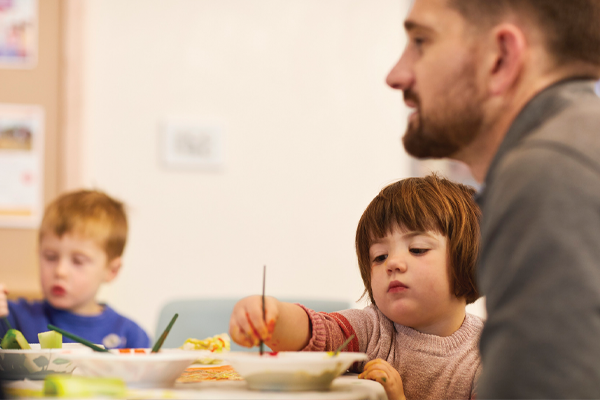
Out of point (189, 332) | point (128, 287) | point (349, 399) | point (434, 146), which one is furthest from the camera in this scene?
point (128, 287)

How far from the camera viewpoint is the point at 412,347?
110cm

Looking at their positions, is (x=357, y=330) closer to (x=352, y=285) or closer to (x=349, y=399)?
(x=349, y=399)

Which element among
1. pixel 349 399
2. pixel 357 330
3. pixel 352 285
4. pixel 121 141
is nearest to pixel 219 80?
pixel 121 141

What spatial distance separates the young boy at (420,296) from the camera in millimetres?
1057

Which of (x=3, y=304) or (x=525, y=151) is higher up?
(x=525, y=151)

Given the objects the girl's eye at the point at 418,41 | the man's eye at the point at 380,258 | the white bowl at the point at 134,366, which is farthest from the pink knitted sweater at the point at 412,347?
the girl's eye at the point at 418,41

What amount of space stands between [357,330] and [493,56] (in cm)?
60

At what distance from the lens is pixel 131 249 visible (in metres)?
2.54

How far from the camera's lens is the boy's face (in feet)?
5.64

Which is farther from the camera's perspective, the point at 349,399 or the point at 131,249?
the point at 131,249

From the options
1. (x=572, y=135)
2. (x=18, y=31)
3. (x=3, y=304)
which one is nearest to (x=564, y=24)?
(x=572, y=135)

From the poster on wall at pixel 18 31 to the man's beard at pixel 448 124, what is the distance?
7.44 ft

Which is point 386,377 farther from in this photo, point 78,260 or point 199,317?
point 78,260

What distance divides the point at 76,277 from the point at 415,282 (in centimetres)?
109
